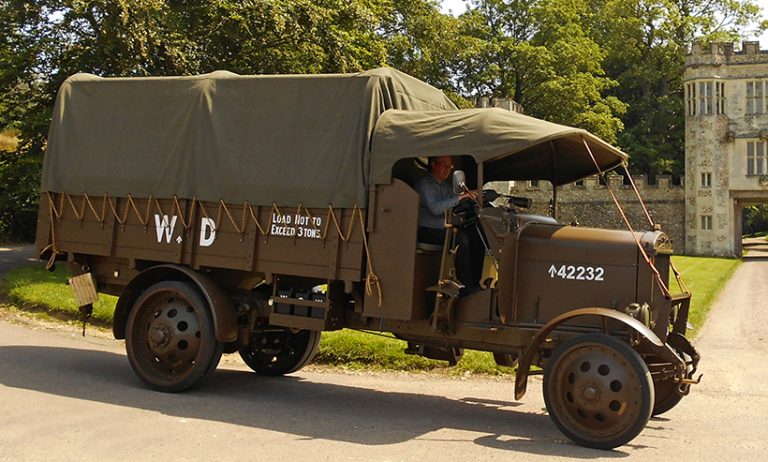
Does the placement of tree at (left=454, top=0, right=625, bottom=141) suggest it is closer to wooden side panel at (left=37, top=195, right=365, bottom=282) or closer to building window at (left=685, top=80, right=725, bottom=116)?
building window at (left=685, top=80, right=725, bottom=116)

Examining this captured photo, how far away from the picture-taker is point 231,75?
948 centimetres

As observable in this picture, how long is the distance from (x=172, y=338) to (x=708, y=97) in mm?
49153

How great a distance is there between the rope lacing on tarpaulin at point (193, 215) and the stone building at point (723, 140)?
46.7 meters

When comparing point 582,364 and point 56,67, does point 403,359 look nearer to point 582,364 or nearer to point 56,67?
point 582,364

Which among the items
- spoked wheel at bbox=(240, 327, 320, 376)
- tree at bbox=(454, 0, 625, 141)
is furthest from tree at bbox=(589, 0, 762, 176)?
spoked wheel at bbox=(240, 327, 320, 376)

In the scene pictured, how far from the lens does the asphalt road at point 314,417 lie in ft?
22.3

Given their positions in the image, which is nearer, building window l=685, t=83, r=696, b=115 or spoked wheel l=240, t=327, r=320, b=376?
spoked wheel l=240, t=327, r=320, b=376

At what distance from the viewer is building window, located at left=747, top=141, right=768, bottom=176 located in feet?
167

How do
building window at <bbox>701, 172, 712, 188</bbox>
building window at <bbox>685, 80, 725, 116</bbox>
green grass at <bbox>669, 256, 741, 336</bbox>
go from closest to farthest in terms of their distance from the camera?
Answer: green grass at <bbox>669, 256, 741, 336</bbox> < building window at <bbox>701, 172, 712, 188</bbox> < building window at <bbox>685, 80, 725, 116</bbox>

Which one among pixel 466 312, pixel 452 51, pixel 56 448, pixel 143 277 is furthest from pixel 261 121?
pixel 452 51

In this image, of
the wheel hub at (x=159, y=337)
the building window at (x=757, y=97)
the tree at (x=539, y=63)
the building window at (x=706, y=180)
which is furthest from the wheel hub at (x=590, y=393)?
the building window at (x=757, y=97)

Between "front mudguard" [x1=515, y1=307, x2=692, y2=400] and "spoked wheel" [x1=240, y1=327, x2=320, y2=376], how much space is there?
140 inches

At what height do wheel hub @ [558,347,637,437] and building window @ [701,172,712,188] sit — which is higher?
building window @ [701,172,712,188]

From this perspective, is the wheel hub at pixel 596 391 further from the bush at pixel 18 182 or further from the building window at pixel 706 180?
the building window at pixel 706 180
